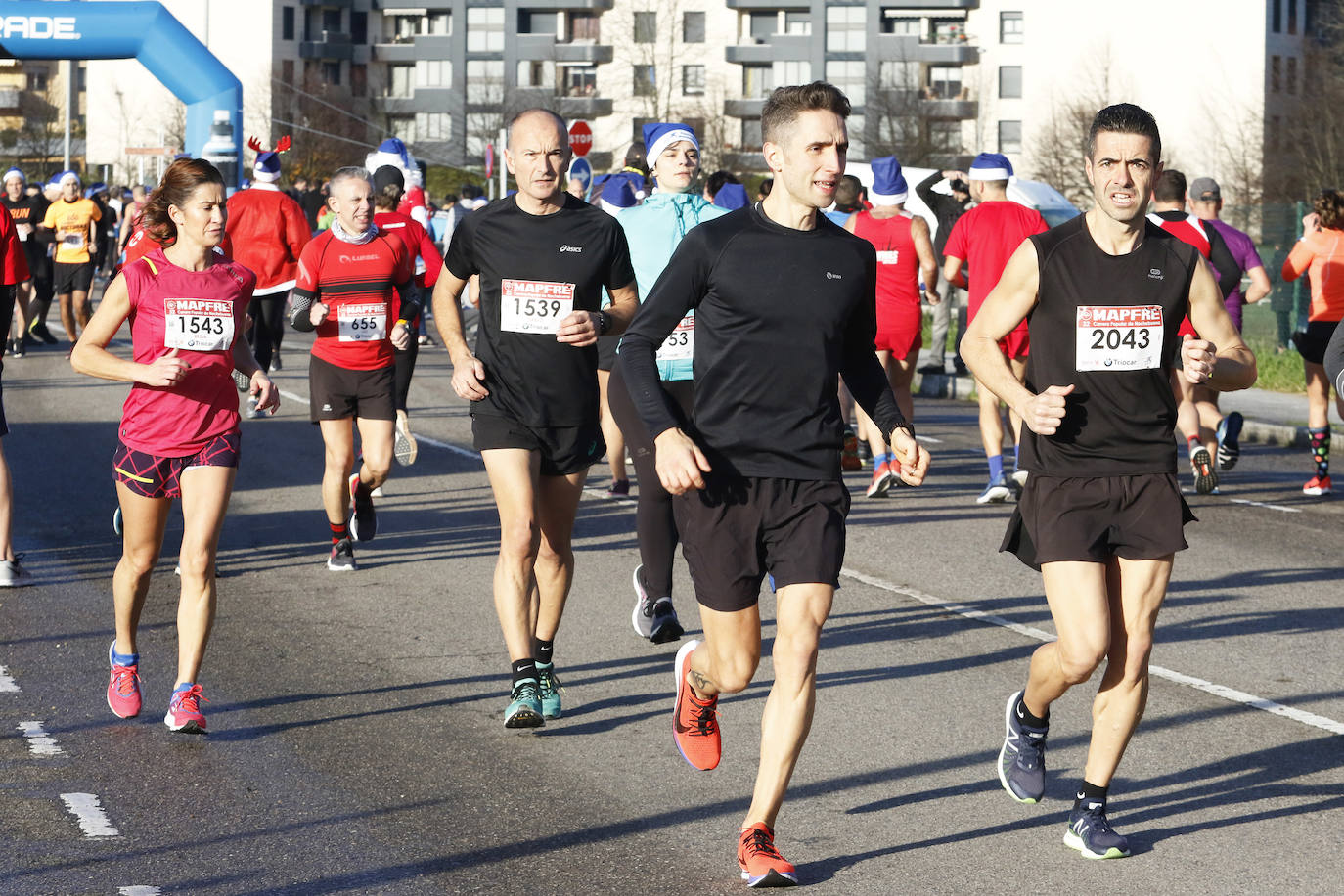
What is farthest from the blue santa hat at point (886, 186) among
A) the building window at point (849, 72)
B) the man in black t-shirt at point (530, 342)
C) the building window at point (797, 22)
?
the building window at point (797, 22)

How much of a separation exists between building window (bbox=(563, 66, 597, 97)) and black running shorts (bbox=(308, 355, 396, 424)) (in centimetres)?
9270

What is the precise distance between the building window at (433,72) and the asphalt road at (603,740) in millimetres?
94854

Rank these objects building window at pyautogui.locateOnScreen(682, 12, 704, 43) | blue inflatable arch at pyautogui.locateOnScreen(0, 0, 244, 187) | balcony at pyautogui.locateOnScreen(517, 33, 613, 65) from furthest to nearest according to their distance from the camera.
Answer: balcony at pyautogui.locateOnScreen(517, 33, 613, 65) → building window at pyautogui.locateOnScreen(682, 12, 704, 43) → blue inflatable arch at pyautogui.locateOnScreen(0, 0, 244, 187)

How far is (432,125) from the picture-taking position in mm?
103500

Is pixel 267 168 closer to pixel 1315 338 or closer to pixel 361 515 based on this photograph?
pixel 361 515

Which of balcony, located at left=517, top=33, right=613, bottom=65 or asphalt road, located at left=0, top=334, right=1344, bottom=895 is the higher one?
balcony, located at left=517, top=33, right=613, bottom=65

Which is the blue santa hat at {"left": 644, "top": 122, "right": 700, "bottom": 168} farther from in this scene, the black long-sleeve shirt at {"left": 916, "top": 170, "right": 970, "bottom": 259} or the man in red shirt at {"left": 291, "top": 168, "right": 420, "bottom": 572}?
the black long-sleeve shirt at {"left": 916, "top": 170, "right": 970, "bottom": 259}

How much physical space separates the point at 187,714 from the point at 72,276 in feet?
57.1

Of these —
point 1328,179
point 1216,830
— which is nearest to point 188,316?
point 1216,830

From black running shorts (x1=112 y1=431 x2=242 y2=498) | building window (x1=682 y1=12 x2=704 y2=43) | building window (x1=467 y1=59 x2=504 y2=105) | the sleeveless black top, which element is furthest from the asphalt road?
building window (x1=682 y1=12 x2=704 y2=43)

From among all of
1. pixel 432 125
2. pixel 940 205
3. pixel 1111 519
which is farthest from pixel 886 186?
pixel 432 125

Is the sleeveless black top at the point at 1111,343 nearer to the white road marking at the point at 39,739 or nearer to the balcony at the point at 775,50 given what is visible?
the white road marking at the point at 39,739

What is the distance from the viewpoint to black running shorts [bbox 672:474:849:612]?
16.2ft

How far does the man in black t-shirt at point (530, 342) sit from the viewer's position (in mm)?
6430
